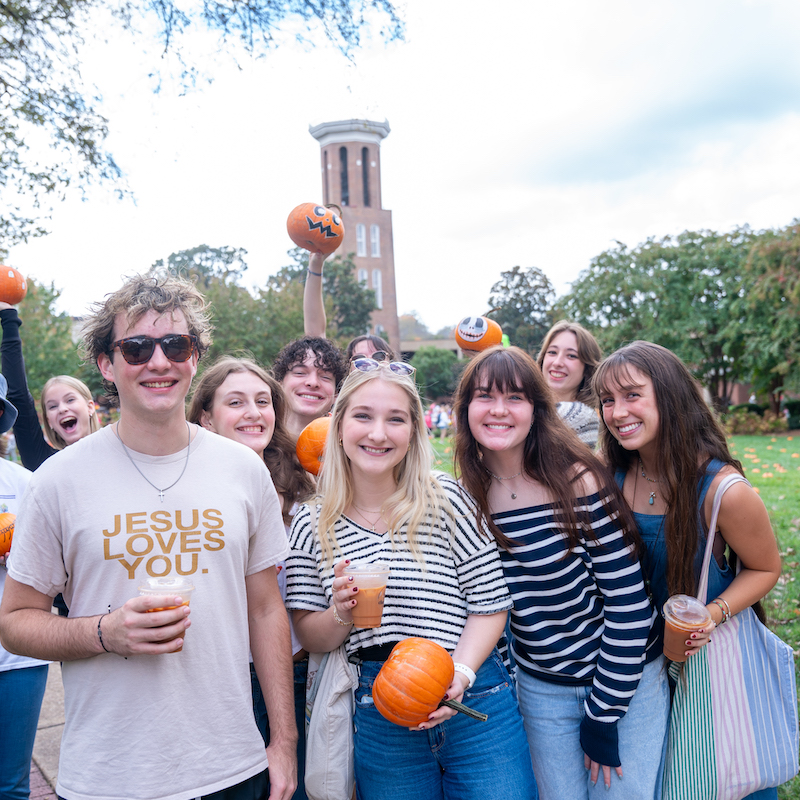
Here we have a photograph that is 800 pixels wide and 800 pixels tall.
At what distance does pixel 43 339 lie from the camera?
1827 centimetres

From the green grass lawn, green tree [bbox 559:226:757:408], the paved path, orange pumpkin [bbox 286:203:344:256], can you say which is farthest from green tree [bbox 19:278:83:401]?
green tree [bbox 559:226:757:408]

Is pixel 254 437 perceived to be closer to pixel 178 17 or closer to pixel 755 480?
pixel 178 17

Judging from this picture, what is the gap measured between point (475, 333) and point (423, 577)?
2771mm

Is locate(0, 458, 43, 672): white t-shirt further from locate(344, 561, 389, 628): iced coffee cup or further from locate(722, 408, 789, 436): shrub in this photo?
locate(722, 408, 789, 436): shrub

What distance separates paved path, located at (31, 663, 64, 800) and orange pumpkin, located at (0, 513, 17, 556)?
6.31 feet

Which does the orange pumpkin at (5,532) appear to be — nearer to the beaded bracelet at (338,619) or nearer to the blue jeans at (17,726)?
the blue jeans at (17,726)

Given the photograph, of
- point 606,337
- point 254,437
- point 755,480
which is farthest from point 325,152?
point 254,437

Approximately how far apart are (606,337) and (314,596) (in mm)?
32698

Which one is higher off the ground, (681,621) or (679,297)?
(679,297)

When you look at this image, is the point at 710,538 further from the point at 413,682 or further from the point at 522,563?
the point at 413,682

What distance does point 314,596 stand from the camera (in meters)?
2.63

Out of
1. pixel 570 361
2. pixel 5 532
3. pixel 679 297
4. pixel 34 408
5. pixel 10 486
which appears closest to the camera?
pixel 5 532

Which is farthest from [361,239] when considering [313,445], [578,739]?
[578,739]

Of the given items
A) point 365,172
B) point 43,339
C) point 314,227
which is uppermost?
point 365,172
